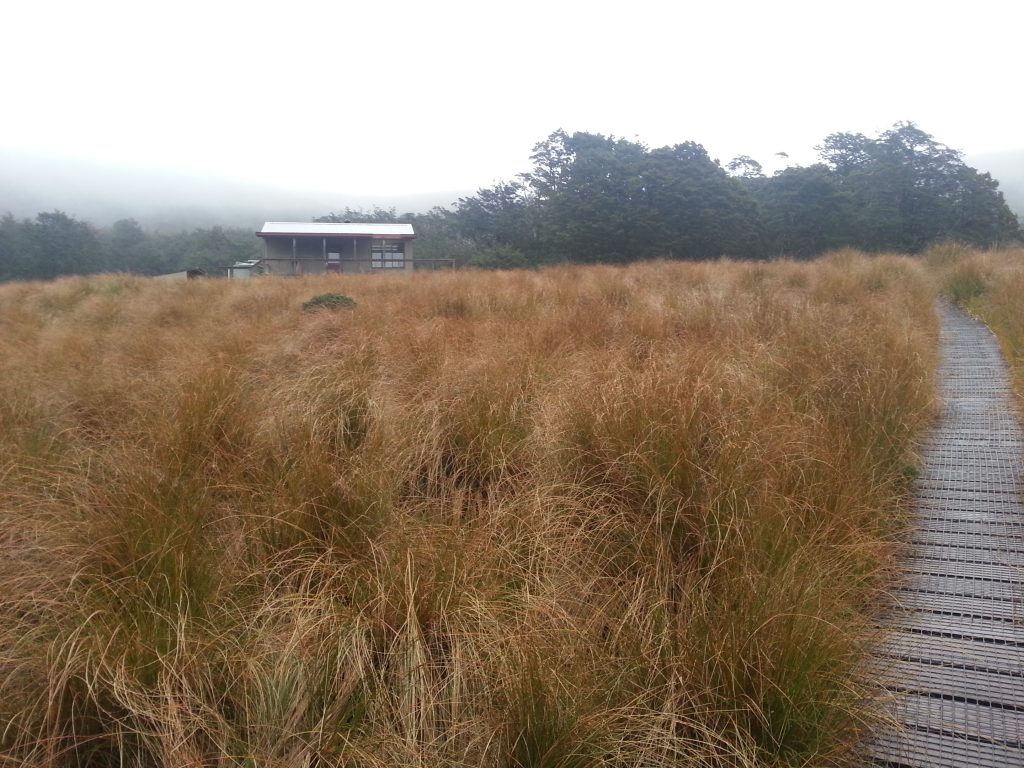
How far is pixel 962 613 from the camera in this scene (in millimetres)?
2199

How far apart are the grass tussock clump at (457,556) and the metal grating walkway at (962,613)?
14 centimetres

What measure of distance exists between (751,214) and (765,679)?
2837 centimetres

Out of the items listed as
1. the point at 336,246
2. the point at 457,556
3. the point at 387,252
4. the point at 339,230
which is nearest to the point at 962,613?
the point at 457,556

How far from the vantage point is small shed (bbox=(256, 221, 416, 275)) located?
27.4 meters

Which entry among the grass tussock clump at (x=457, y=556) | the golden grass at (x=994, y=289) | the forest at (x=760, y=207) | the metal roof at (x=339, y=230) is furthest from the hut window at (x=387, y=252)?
the grass tussock clump at (x=457, y=556)

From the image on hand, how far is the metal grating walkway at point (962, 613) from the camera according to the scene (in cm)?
169

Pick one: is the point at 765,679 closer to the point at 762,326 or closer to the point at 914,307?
the point at 762,326

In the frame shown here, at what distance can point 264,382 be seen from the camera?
4.52m

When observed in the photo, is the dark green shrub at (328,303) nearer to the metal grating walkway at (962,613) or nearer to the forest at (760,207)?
the metal grating walkway at (962,613)

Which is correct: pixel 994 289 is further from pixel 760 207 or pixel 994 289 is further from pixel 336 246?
pixel 336 246

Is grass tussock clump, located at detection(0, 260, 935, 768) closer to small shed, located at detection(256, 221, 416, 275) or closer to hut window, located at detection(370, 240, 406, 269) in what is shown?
small shed, located at detection(256, 221, 416, 275)

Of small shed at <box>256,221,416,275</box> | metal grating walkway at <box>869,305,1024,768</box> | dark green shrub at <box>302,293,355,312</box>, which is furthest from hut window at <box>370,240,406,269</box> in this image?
metal grating walkway at <box>869,305,1024,768</box>

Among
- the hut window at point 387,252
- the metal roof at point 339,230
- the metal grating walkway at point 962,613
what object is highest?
the metal roof at point 339,230

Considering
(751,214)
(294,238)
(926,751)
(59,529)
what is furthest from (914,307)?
(294,238)
